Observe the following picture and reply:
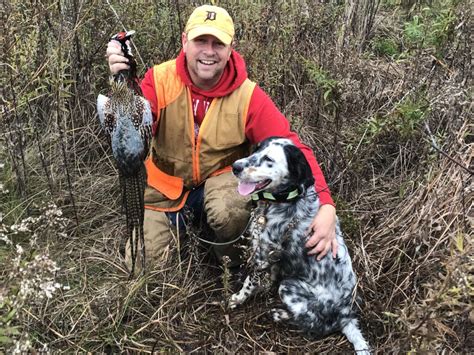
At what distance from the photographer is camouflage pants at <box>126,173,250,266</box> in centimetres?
317

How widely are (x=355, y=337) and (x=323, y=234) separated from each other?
589 mm

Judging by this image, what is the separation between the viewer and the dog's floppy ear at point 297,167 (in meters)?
2.68

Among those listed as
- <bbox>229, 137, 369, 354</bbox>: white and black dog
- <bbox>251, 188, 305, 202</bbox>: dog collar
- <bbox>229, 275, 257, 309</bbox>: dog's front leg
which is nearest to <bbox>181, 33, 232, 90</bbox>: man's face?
<bbox>229, 137, 369, 354</bbox>: white and black dog

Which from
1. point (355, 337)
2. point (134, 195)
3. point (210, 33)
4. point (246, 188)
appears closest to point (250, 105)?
point (210, 33)

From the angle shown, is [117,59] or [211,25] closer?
[117,59]

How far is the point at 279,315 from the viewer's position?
9.46ft

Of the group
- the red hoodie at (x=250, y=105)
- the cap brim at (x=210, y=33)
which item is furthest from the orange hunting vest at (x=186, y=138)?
the cap brim at (x=210, y=33)

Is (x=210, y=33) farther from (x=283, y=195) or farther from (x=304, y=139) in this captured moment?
(x=304, y=139)

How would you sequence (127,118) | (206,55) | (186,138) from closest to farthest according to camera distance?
(127,118) < (206,55) < (186,138)

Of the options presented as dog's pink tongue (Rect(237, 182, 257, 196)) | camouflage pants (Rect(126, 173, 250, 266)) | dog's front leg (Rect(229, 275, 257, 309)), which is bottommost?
dog's front leg (Rect(229, 275, 257, 309))

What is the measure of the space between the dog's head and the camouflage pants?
18.6 inches

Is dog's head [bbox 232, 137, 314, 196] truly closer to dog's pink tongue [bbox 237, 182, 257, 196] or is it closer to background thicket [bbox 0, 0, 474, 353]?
dog's pink tongue [bbox 237, 182, 257, 196]

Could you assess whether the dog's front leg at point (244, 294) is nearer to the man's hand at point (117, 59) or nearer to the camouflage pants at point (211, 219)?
the camouflage pants at point (211, 219)

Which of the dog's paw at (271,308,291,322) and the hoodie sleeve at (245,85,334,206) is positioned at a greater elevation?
the hoodie sleeve at (245,85,334,206)
